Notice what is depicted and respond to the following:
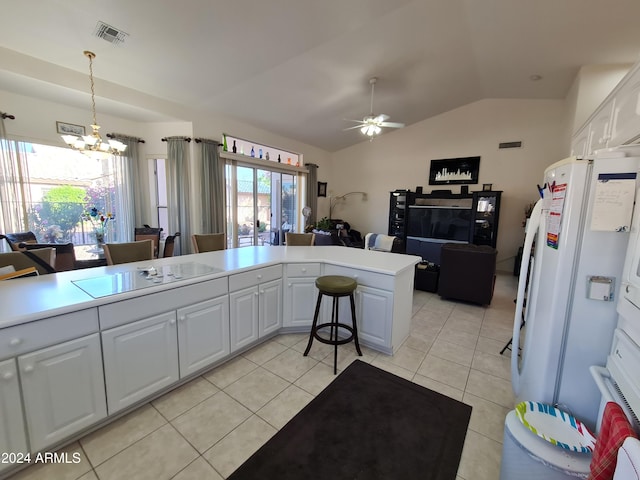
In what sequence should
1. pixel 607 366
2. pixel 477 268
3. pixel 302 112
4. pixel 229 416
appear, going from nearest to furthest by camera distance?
1. pixel 607 366
2. pixel 229 416
3. pixel 477 268
4. pixel 302 112

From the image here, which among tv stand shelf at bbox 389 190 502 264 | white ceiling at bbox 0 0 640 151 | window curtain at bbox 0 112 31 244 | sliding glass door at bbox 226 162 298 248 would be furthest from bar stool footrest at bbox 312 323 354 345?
tv stand shelf at bbox 389 190 502 264

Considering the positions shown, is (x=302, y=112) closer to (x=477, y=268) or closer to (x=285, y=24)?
(x=285, y=24)

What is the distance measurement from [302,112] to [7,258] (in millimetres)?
4579

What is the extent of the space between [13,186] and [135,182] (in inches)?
55.8

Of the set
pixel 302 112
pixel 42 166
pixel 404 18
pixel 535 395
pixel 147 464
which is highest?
pixel 404 18

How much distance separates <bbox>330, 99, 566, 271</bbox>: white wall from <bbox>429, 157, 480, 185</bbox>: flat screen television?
0.40 feet

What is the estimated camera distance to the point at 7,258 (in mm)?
2109

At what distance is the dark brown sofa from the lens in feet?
12.3

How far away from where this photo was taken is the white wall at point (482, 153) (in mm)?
5613

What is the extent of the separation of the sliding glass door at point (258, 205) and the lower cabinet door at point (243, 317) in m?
3.22

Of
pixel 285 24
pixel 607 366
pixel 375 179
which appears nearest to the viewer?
pixel 607 366

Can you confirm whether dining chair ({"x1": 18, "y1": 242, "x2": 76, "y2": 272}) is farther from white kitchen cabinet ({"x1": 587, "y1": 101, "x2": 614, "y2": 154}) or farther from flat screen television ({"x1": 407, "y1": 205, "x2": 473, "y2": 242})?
flat screen television ({"x1": 407, "y1": 205, "x2": 473, "y2": 242})

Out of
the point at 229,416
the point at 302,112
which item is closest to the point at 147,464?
the point at 229,416

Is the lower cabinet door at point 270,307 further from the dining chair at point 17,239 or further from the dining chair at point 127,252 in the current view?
the dining chair at point 17,239
